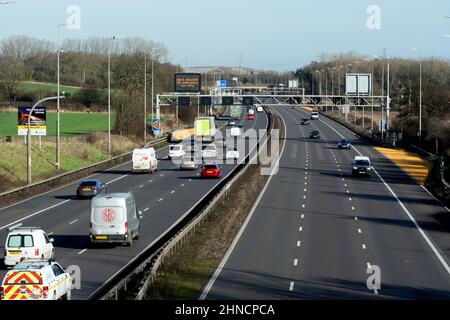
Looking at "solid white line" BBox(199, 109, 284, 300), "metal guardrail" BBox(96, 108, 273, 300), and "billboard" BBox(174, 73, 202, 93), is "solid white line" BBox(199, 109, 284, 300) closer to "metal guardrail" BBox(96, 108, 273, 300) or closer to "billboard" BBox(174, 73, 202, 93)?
"metal guardrail" BBox(96, 108, 273, 300)

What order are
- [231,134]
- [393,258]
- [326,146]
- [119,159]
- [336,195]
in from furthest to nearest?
1. [231,134]
2. [326,146]
3. [119,159]
4. [336,195]
5. [393,258]

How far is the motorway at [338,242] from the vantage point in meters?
25.0

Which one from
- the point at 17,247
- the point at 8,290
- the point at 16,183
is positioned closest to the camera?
the point at 8,290

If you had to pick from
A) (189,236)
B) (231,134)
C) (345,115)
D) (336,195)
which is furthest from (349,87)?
(189,236)

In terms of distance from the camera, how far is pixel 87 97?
14900 cm

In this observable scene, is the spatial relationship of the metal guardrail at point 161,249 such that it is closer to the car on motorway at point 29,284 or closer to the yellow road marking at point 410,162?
the car on motorway at point 29,284

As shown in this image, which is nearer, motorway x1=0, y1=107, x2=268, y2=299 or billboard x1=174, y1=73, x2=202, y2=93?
motorway x1=0, y1=107, x2=268, y2=299

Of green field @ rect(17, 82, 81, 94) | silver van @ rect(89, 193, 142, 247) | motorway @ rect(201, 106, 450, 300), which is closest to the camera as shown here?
motorway @ rect(201, 106, 450, 300)

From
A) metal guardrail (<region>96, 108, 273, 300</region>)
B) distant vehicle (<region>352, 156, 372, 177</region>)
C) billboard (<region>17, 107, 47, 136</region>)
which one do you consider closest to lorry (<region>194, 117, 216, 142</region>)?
billboard (<region>17, 107, 47, 136</region>)

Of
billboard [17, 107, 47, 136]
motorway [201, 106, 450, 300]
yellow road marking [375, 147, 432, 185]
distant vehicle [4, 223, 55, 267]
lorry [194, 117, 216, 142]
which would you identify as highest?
billboard [17, 107, 47, 136]

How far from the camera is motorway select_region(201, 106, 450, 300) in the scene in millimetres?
25047

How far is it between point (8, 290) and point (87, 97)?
132216mm

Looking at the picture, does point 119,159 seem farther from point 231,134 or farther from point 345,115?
point 345,115

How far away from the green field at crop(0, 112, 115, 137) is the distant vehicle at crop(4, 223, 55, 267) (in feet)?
224
